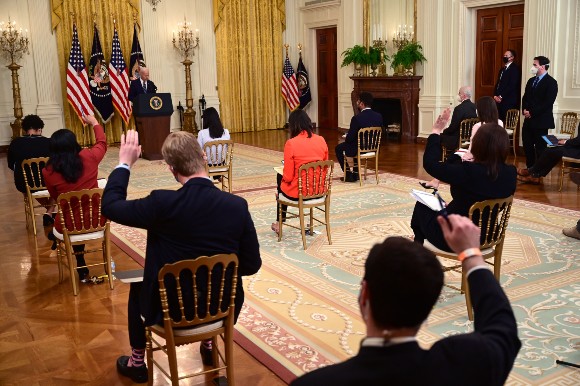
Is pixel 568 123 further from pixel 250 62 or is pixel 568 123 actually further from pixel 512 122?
pixel 250 62

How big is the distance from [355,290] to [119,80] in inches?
431

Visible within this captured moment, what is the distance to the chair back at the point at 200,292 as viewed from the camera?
9.46ft

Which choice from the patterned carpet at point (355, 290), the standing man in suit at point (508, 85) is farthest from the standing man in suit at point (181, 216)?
the standing man in suit at point (508, 85)

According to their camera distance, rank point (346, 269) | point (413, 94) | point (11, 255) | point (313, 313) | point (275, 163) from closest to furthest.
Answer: point (313, 313), point (346, 269), point (11, 255), point (275, 163), point (413, 94)

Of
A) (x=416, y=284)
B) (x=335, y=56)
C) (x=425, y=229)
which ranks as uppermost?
(x=335, y=56)

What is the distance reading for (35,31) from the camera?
13648 millimetres

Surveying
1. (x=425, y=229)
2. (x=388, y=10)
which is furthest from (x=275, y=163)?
(x=425, y=229)

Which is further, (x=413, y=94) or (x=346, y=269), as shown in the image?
(x=413, y=94)

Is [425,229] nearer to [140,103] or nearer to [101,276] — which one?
[101,276]

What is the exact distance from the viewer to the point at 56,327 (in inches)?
169

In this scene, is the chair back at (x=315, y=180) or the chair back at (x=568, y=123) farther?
the chair back at (x=568, y=123)

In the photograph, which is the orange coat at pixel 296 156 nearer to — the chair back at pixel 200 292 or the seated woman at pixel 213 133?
the seated woman at pixel 213 133

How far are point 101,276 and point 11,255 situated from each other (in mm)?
1332

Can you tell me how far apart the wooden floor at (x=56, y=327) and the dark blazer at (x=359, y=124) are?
3.88m
